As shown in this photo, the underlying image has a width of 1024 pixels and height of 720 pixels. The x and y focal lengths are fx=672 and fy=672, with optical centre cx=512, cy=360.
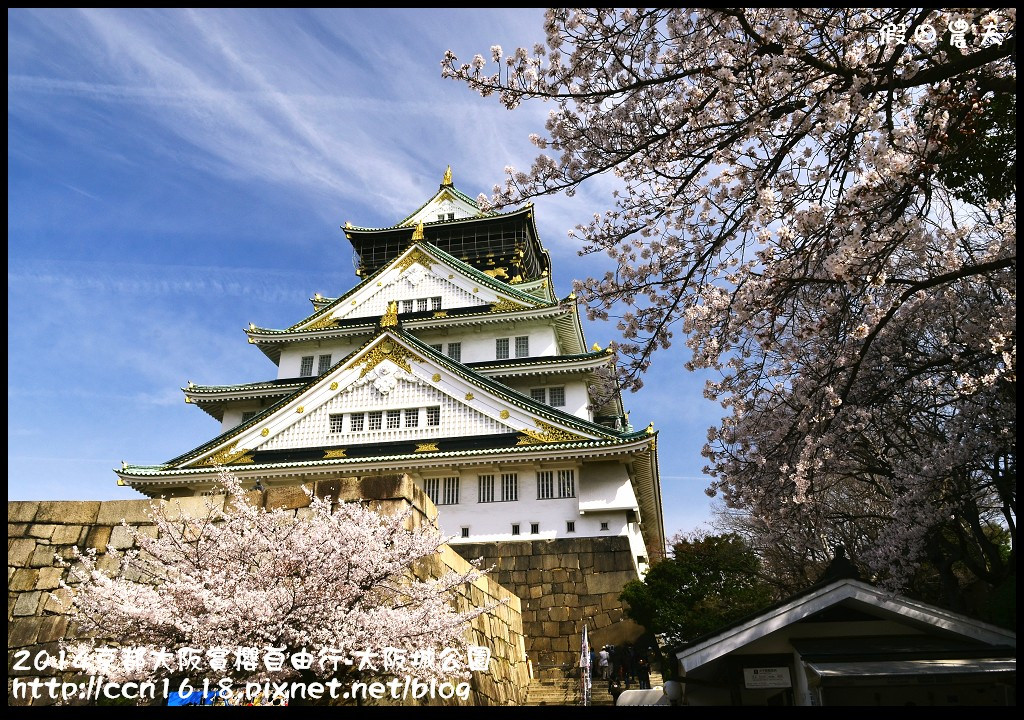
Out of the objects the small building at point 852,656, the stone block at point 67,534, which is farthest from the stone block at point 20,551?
the small building at point 852,656

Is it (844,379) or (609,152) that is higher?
(609,152)

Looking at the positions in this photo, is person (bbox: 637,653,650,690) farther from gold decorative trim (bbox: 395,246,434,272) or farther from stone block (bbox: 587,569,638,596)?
gold decorative trim (bbox: 395,246,434,272)

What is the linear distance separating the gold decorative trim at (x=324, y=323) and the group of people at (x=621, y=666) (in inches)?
705

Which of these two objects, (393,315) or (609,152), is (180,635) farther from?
Answer: (393,315)

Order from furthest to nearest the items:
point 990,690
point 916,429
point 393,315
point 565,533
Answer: point 393,315
point 565,533
point 916,429
point 990,690

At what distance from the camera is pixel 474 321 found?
27453 mm

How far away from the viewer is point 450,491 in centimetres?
2083

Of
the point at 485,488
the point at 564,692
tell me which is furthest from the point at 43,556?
the point at 485,488

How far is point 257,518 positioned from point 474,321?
20816mm

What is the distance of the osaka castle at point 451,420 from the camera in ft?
65.6

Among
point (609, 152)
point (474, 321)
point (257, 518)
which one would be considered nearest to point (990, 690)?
point (609, 152)

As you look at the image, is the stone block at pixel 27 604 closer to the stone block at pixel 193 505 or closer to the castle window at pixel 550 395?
the stone block at pixel 193 505

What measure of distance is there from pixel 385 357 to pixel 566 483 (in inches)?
297

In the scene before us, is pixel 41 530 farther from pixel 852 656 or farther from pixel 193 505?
pixel 852 656
